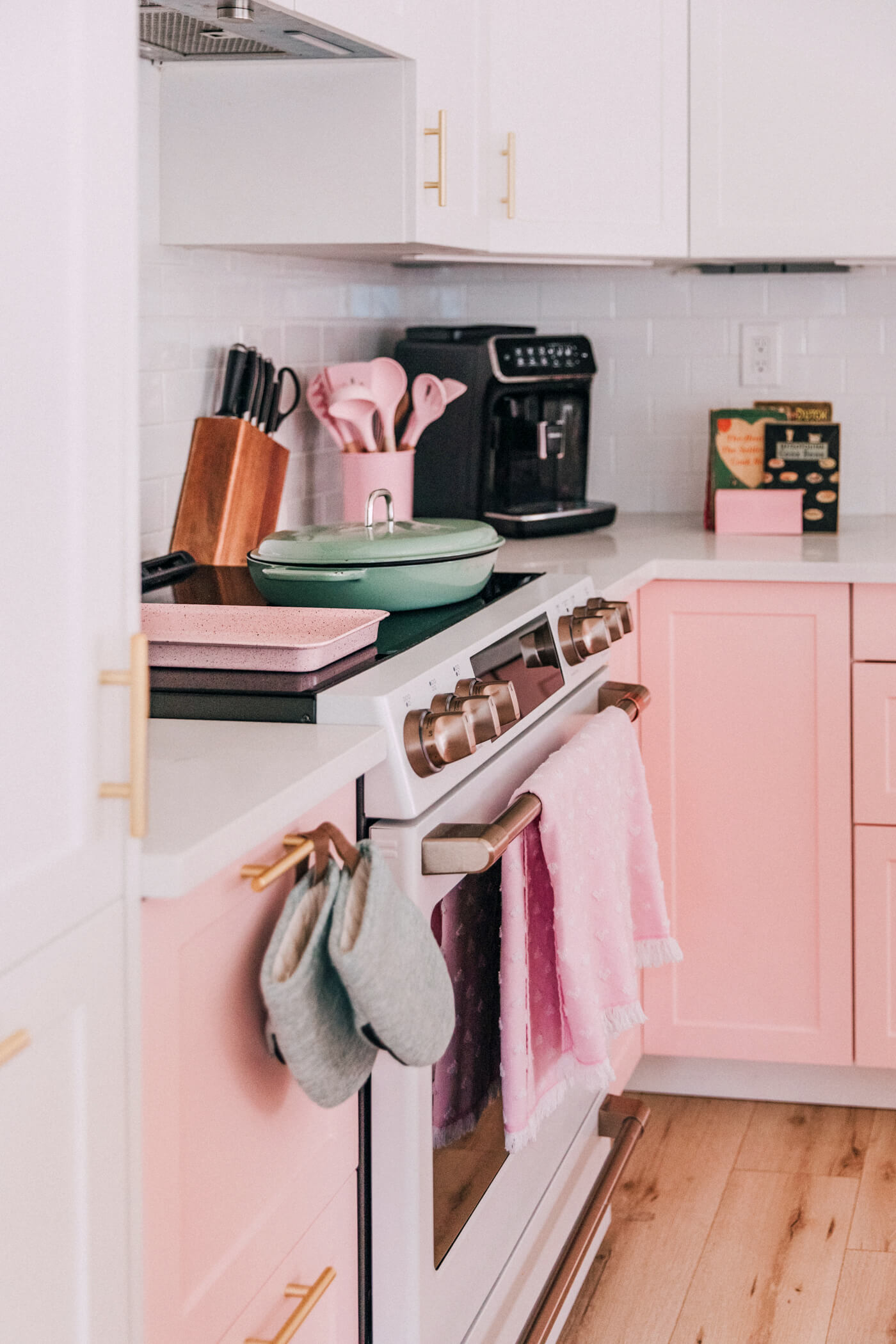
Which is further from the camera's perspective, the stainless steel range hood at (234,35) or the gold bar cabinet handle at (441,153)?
the gold bar cabinet handle at (441,153)

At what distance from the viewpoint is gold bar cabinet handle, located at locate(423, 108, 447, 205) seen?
88.4 inches

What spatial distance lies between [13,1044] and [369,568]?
1.06 metres

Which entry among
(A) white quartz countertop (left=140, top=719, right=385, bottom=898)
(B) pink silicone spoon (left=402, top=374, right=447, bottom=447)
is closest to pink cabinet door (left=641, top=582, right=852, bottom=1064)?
(B) pink silicone spoon (left=402, top=374, right=447, bottom=447)

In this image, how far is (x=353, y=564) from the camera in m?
1.82

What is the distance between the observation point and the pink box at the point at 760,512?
2.93m

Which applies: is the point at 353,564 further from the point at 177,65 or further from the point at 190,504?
the point at 177,65

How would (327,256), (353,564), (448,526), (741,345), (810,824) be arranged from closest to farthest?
(353,564), (448,526), (810,824), (327,256), (741,345)

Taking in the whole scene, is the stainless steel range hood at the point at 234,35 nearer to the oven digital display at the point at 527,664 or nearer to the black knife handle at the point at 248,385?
the black knife handle at the point at 248,385

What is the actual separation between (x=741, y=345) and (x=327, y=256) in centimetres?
93

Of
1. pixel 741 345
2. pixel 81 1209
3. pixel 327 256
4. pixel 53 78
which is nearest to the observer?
pixel 53 78

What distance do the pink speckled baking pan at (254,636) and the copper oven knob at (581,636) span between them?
0.36 m

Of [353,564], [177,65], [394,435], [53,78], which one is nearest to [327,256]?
[394,435]

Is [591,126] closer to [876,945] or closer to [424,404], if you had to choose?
[424,404]

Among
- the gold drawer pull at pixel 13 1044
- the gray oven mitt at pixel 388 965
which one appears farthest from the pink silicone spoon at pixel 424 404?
the gold drawer pull at pixel 13 1044
